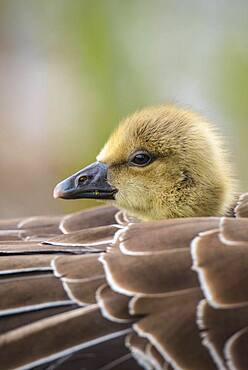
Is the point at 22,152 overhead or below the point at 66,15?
below

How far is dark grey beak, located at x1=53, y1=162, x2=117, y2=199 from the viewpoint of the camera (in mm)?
2092

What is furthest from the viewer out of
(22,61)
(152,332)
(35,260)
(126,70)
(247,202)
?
(22,61)

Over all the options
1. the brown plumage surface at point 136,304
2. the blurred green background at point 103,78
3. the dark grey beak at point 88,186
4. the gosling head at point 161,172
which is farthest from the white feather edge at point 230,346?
the blurred green background at point 103,78

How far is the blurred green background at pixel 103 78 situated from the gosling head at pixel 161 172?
3.68ft

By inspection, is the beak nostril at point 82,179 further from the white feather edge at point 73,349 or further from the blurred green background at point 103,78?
the blurred green background at point 103,78

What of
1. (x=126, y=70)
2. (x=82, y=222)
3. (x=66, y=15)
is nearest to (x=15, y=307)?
(x=82, y=222)

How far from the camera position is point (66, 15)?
3.83 meters

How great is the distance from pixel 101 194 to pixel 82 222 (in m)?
0.11

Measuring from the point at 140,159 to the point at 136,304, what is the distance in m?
0.75

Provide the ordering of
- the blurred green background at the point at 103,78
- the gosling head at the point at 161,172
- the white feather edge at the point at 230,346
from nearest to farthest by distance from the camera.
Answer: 1. the white feather edge at the point at 230,346
2. the gosling head at the point at 161,172
3. the blurred green background at the point at 103,78

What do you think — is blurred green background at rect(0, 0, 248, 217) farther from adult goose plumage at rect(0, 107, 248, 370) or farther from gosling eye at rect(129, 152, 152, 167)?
adult goose plumage at rect(0, 107, 248, 370)

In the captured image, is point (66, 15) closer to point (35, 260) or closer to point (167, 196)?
point (167, 196)

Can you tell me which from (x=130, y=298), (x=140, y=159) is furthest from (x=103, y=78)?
(x=130, y=298)

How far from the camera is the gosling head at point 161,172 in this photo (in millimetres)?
2041
